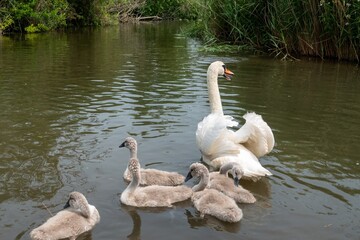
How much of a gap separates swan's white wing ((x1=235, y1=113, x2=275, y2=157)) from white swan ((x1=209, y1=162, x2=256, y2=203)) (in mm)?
593

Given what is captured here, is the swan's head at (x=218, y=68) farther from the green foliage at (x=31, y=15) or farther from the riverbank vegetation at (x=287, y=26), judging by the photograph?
the green foliage at (x=31, y=15)

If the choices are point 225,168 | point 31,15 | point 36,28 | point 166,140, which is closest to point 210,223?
point 225,168

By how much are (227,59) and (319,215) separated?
12.0 meters

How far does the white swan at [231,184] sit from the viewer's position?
5895 millimetres

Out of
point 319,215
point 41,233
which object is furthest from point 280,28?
point 41,233

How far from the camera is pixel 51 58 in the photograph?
18.1 metres

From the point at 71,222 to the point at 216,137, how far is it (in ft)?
7.98

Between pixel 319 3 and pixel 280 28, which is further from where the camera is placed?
pixel 280 28

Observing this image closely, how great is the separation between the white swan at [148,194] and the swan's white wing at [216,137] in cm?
103

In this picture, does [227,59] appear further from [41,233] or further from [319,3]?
[41,233]

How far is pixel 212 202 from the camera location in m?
5.56

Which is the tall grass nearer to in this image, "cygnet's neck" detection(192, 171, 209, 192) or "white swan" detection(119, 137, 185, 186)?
"white swan" detection(119, 137, 185, 186)

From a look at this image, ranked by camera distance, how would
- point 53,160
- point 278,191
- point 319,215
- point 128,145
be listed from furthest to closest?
point 53,160 → point 128,145 → point 278,191 → point 319,215

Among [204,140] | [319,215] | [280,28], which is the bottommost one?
[319,215]
